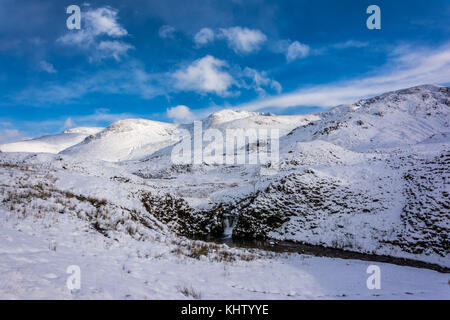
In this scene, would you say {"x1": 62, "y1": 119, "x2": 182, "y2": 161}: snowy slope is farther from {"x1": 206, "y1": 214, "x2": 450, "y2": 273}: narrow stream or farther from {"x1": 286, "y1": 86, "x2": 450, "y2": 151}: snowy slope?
{"x1": 206, "y1": 214, "x2": 450, "y2": 273}: narrow stream

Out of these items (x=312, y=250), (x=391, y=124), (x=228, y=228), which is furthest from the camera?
(x=391, y=124)

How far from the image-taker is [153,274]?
7758 millimetres

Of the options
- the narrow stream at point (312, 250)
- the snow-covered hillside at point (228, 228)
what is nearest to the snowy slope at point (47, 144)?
→ the snow-covered hillside at point (228, 228)

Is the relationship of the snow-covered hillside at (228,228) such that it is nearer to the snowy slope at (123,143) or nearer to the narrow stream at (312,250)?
the narrow stream at (312,250)

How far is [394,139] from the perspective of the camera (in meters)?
51.1

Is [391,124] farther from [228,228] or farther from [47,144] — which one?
[47,144]

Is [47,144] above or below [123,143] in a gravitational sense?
above

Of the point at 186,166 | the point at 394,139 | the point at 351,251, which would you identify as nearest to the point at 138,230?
the point at 351,251

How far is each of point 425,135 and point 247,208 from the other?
54313 millimetres

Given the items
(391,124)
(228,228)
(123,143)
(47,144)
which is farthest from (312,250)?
(47,144)

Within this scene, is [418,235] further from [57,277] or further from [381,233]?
[57,277]

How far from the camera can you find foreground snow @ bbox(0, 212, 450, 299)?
5.67 metres

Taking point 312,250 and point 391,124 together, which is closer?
point 312,250

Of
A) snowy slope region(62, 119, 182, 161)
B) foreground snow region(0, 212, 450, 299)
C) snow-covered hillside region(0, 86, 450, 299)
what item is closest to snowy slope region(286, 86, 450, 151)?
snow-covered hillside region(0, 86, 450, 299)
